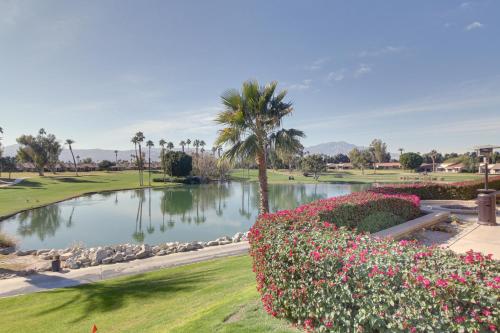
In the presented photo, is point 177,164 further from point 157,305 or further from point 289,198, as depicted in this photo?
point 157,305

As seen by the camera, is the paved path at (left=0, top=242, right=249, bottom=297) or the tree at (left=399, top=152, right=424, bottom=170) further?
the tree at (left=399, top=152, right=424, bottom=170)

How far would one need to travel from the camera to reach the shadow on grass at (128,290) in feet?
21.0

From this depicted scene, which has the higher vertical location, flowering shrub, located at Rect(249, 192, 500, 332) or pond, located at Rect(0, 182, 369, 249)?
flowering shrub, located at Rect(249, 192, 500, 332)

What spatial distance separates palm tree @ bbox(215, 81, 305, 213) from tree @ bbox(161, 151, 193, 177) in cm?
4788

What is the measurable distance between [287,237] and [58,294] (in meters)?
7.08

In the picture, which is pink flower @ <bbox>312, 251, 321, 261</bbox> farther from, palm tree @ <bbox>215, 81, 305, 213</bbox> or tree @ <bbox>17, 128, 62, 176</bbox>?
tree @ <bbox>17, 128, 62, 176</bbox>

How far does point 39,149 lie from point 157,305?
7174 cm

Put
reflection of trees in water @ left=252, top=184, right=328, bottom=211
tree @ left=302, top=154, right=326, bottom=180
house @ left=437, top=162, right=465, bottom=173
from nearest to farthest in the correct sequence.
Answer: reflection of trees in water @ left=252, top=184, right=328, bottom=211, tree @ left=302, top=154, right=326, bottom=180, house @ left=437, top=162, right=465, bottom=173

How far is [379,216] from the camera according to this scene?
8.48 meters

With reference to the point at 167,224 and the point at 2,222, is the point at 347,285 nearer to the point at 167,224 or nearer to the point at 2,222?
the point at 167,224

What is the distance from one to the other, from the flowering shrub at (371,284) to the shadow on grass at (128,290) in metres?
3.60

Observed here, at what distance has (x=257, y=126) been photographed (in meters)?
10.6

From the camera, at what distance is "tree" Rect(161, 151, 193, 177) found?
2239 inches

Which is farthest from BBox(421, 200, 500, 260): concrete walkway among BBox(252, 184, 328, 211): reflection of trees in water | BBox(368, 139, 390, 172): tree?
BBox(368, 139, 390, 172): tree
